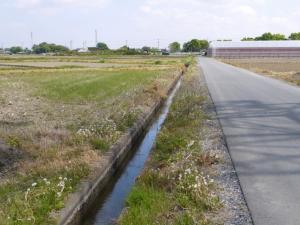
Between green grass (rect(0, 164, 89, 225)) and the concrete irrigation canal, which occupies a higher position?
green grass (rect(0, 164, 89, 225))

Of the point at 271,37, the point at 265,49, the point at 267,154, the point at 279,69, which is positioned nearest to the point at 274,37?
the point at 271,37

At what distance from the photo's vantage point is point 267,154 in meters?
8.95

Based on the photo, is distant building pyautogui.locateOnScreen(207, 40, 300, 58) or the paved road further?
distant building pyautogui.locateOnScreen(207, 40, 300, 58)

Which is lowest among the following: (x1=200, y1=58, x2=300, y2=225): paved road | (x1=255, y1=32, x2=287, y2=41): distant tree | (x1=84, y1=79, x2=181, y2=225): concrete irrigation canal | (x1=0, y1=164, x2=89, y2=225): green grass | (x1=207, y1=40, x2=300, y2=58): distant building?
(x1=207, y1=40, x2=300, y2=58): distant building

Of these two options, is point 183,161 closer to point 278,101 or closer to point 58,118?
point 58,118

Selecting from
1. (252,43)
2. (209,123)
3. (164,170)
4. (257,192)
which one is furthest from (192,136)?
(252,43)

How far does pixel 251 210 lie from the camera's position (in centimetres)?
581

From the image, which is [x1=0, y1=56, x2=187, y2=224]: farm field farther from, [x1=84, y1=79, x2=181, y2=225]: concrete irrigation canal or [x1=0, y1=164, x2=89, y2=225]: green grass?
[x1=84, y1=79, x2=181, y2=225]: concrete irrigation canal

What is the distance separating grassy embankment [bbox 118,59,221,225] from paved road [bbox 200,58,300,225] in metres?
0.58

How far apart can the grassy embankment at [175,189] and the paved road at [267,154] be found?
22.9 inches

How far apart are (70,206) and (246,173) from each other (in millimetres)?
2938

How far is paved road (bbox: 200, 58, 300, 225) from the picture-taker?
5.95 metres

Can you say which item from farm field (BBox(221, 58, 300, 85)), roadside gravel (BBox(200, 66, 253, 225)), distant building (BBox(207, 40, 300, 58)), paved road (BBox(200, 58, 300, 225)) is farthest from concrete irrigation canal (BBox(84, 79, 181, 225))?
distant building (BBox(207, 40, 300, 58))

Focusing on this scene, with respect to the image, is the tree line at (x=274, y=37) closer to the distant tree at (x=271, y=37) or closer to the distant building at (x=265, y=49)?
the distant tree at (x=271, y=37)
